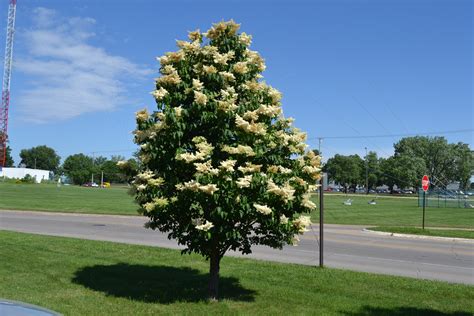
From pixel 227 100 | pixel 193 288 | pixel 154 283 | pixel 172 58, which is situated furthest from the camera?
pixel 154 283

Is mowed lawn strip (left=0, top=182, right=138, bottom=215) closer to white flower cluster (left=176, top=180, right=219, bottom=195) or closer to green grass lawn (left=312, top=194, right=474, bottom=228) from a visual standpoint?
green grass lawn (left=312, top=194, right=474, bottom=228)

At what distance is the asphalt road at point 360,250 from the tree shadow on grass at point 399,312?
361cm

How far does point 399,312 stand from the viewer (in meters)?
7.25

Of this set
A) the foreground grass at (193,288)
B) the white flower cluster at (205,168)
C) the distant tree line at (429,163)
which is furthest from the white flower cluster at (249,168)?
the distant tree line at (429,163)

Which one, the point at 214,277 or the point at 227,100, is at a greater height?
the point at 227,100

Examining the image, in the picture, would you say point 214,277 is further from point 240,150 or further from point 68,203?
point 68,203

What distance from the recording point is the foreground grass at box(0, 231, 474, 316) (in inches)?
281

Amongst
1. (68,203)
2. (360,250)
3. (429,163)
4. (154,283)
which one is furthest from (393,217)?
(429,163)

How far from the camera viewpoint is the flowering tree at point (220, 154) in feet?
21.2

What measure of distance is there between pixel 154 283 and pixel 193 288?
2.50 ft

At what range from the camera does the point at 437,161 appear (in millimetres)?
130375

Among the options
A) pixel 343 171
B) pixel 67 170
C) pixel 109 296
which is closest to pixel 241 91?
pixel 109 296

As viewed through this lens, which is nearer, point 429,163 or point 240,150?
point 240,150

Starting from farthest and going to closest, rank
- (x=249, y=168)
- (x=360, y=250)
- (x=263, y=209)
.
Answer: (x=360, y=250) → (x=249, y=168) → (x=263, y=209)
